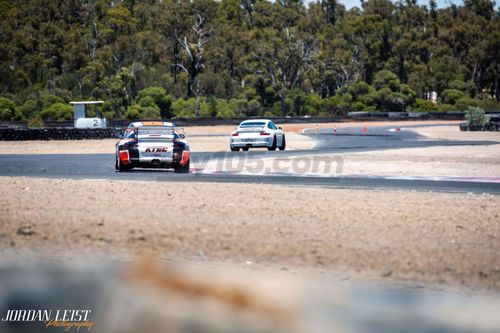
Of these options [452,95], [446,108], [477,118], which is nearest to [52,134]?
[477,118]

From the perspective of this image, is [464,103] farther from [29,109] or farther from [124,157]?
[124,157]

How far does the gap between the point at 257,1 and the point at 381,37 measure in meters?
30.4

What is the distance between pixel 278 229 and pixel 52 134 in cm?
3294

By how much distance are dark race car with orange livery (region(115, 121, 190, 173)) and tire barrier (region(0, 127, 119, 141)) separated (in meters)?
20.5

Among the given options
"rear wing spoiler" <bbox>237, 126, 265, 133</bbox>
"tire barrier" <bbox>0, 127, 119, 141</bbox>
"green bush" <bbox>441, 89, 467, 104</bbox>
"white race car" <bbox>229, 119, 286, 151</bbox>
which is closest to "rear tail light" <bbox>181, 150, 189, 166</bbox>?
"white race car" <bbox>229, 119, 286, 151</bbox>

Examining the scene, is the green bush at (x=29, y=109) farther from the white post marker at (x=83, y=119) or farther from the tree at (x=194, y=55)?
the tree at (x=194, y=55)

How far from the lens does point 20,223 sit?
10258 mm

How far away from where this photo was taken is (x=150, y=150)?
19.6m

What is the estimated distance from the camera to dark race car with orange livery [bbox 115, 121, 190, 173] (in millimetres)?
19625

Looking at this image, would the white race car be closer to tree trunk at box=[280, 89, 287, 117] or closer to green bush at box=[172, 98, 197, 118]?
green bush at box=[172, 98, 197, 118]

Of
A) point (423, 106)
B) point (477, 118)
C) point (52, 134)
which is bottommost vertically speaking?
point (423, 106)

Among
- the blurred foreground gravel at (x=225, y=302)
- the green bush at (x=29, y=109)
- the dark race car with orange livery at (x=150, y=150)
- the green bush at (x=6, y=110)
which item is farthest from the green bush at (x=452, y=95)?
the blurred foreground gravel at (x=225, y=302)

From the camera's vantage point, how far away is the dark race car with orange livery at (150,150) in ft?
64.4

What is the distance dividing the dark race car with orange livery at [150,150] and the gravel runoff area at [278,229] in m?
4.44
